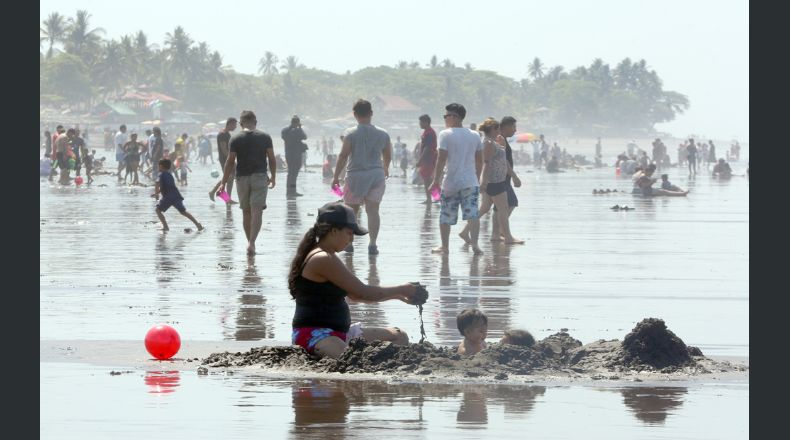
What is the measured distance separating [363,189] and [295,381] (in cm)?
788

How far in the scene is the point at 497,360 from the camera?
8906mm

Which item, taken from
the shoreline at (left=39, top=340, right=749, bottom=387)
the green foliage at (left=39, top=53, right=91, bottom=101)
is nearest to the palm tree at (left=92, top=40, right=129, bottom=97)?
the green foliage at (left=39, top=53, right=91, bottom=101)

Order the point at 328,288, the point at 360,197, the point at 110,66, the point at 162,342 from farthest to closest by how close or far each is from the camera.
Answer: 1. the point at 110,66
2. the point at 360,197
3. the point at 162,342
4. the point at 328,288

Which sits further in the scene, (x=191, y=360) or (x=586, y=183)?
(x=586, y=183)

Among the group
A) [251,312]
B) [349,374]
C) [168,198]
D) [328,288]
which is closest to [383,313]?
[251,312]

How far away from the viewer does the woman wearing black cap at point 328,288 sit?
8.63 m

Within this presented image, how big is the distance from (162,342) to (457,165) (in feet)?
23.7

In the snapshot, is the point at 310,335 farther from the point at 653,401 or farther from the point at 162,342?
the point at 653,401

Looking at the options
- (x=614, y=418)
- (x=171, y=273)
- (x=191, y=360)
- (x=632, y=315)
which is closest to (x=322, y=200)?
(x=171, y=273)

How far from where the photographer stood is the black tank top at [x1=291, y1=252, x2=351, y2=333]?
8781 mm

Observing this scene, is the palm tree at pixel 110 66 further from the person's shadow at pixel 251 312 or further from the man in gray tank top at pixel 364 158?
the person's shadow at pixel 251 312

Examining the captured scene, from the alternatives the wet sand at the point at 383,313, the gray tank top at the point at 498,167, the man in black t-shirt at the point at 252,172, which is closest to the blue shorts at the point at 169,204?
the wet sand at the point at 383,313

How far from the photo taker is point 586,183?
47375mm
